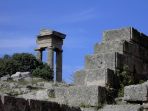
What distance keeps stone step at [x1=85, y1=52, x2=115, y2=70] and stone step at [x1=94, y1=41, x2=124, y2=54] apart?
1.31 feet

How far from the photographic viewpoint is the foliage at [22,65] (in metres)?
44.0

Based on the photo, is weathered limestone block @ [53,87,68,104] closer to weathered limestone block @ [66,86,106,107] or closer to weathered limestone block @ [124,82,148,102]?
weathered limestone block @ [66,86,106,107]

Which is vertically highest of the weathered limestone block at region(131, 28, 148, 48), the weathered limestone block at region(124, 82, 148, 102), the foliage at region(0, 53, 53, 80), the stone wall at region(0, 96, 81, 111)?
the foliage at region(0, 53, 53, 80)

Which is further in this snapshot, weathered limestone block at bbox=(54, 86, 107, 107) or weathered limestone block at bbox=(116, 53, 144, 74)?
A: weathered limestone block at bbox=(116, 53, 144, 74)

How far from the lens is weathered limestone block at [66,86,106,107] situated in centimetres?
1082

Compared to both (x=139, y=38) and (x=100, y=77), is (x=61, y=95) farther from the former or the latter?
(x=139, y=38)

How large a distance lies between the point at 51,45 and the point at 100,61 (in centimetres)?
4995

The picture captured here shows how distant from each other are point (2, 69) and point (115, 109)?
34671 millimetres

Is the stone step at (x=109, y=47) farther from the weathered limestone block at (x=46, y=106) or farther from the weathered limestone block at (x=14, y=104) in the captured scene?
the weathered limestone block at (x=14, y=104)

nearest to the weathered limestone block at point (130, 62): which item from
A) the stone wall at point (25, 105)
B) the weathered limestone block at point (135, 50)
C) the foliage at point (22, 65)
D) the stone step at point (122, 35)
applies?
the weathered limestone block at point (135, 50)

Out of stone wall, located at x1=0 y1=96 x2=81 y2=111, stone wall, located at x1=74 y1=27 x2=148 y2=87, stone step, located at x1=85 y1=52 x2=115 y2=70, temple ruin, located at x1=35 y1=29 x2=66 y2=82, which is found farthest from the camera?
temple ruin, located at x1=35 y1=29 x2=66 y2=82

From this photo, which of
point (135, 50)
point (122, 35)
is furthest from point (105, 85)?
point (122, 35)

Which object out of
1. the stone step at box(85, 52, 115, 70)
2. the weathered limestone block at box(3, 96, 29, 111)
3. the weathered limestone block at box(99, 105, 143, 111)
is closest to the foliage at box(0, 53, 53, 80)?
the stone step at box(85, 52, 115, 70)

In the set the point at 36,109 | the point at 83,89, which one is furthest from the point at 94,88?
the point at 36,109
